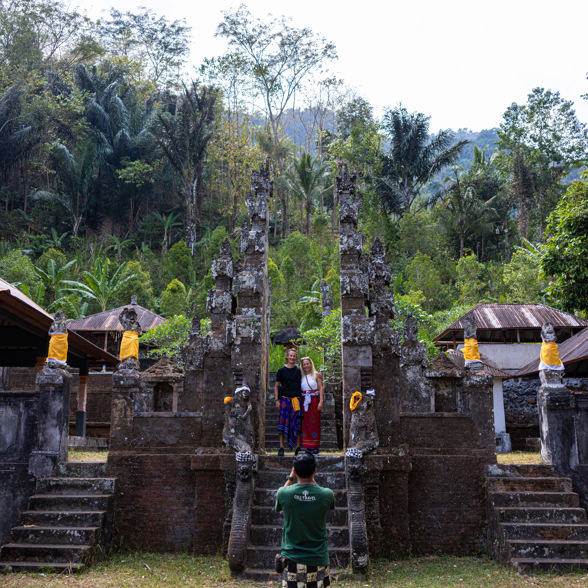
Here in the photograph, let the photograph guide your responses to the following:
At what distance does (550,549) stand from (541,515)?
2.29 feet

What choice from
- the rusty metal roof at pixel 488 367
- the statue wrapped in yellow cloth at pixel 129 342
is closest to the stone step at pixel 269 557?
the statue wrapped in yellow cloth at pixel 129 342

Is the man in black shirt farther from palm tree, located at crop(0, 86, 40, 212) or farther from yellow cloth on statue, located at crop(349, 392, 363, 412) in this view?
palm tree, located at crop(0, 86, 40, 212)

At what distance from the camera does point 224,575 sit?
7.67 metres

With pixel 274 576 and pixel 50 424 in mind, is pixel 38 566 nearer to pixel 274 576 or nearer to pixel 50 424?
pixel 50 424

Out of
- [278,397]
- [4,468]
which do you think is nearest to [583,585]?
[278,397]

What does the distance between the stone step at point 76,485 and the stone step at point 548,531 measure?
6174 millimetres

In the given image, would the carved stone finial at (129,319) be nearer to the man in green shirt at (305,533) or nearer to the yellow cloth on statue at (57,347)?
the yellow cloth on statue at (57,347)

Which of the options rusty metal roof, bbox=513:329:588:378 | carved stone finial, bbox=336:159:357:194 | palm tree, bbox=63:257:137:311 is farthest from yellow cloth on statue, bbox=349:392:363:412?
palm tree, bbox=63:257:137:311

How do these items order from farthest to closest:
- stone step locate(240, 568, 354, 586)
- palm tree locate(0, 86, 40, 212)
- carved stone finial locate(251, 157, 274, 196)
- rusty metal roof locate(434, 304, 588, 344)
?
palm tree locate(0, 86, 40, 212), rusty metal roof locate(434, 304, 588, 344), carved stone finial locate(251, 157, 274, 196), stone step locate(240, 568, 354, 586)

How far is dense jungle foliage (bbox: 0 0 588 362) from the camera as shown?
35281mm

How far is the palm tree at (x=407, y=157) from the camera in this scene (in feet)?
123

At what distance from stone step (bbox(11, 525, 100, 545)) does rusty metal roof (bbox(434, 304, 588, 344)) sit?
1458 centimetres

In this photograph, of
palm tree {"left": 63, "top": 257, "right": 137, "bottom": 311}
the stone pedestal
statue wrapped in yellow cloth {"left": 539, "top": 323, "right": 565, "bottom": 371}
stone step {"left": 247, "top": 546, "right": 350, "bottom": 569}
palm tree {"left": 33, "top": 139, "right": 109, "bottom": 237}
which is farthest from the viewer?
palm tree {"left": 33, "top": 139, "right": 109, "bottom": 237}

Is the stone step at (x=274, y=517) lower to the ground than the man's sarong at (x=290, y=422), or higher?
lower
